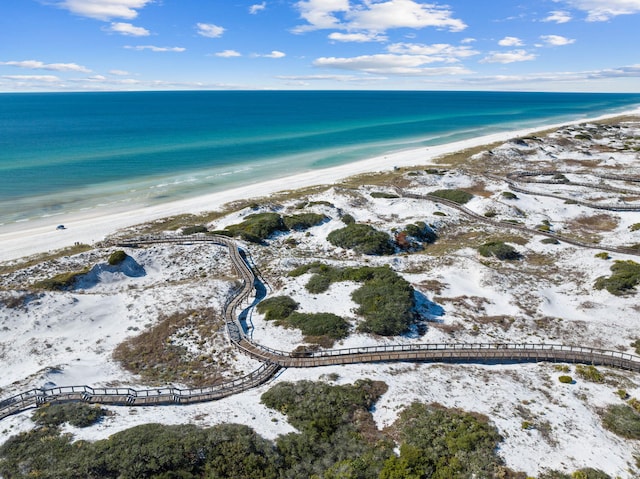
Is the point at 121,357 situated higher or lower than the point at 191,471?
lower

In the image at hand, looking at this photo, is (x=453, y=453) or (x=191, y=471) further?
(x=453, y=453)

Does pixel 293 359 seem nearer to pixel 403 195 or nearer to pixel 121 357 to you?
pixel 121 357

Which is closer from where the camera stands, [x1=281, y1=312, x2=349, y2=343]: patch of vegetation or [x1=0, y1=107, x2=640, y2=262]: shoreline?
[x1=281, y1=312, x2=349, y2=343]: patch of vegetation

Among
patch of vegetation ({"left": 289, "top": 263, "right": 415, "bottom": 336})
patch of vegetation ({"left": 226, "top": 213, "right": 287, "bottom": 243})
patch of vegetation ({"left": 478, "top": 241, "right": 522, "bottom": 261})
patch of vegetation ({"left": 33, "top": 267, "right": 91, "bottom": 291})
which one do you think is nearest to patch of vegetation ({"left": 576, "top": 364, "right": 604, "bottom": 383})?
patch of vegetation ({"left": 289, "top": 263, "right": 415, "bottom": 336})

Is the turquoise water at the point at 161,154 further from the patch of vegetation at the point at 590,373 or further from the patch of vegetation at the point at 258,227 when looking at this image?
the patch of vegetation at the point at 590,373

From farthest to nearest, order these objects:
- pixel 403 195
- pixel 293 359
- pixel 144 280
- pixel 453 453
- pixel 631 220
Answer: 1. pixel 403 195
2. pixel 631 220
3. pixel 144 280
4. pixel 293 359
5. pixel 453 453

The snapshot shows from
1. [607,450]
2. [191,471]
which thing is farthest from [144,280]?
[607,450]

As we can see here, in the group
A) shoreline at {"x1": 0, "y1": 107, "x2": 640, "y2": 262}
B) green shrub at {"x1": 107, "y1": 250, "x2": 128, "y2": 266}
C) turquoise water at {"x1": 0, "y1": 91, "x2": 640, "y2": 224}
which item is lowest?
shoreline at {"x1": 0, "y1": 107, "x2": 640, "y2": 262}

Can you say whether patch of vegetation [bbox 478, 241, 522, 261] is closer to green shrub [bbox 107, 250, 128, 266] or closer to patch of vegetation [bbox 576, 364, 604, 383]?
patch of vegetation [bbox 576, 364, 604, 383]
